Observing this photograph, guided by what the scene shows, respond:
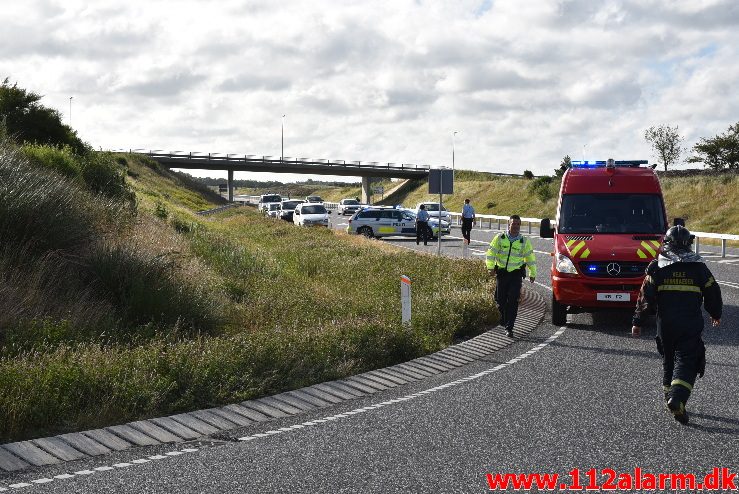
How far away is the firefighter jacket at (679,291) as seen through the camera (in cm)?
834

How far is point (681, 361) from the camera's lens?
8.16 metres

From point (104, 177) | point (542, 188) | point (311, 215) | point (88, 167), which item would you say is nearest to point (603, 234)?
point (88, 167)

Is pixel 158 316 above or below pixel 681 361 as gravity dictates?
below

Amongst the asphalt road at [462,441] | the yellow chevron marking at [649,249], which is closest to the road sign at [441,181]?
the yellow chevron marking at [649,249]

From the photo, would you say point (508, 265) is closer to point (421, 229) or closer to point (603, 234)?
point (603, 234)

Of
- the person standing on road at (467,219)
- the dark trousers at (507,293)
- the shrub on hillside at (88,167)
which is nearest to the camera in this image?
the dark trousers at (507,293)

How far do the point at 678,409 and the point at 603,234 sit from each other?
740 cm

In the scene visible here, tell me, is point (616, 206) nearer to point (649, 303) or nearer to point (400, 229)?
point (649, 303)

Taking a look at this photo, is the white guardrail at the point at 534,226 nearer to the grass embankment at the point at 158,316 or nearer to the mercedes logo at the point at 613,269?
the grass embankment at the point at 158,316

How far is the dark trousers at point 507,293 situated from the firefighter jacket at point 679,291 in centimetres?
492

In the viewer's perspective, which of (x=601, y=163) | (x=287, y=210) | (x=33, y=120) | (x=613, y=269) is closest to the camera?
(x=613, y=269)

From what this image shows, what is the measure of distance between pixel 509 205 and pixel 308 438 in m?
84.1

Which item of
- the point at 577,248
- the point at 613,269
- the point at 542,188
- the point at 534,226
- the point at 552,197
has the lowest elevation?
the point at 534,226

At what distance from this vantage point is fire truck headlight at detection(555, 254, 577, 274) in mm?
14375
